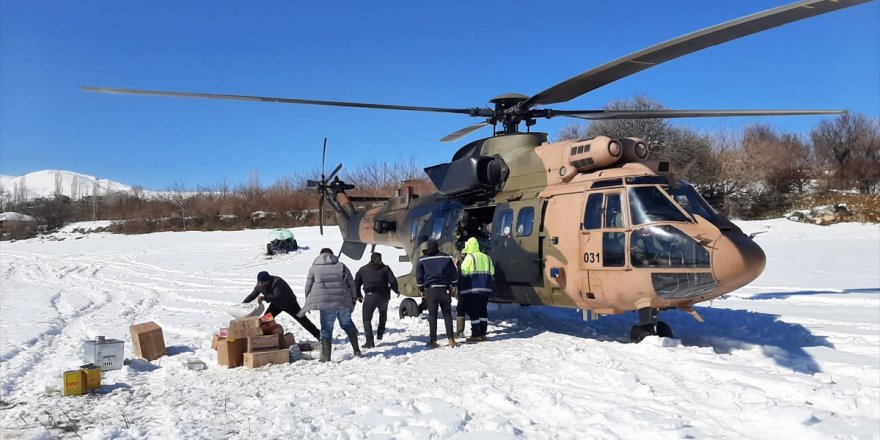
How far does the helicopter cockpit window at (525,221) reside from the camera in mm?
8766

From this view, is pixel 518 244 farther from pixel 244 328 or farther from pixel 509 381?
pixel 244 328

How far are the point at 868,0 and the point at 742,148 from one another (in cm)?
3680

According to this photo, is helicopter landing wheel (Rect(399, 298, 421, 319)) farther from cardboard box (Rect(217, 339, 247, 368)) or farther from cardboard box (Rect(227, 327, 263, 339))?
Answer: cardboard box (Rect(217, 339, 247, 368))

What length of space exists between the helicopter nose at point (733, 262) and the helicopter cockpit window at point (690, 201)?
0.44m

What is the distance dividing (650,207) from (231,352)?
18.6 feet

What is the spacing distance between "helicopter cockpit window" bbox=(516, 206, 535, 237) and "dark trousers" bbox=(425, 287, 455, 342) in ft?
4.73

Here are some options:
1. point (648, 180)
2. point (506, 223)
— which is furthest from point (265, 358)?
point (648, 180)

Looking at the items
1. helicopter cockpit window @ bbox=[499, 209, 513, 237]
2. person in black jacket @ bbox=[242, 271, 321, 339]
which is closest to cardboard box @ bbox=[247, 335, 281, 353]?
person in black jacket @ bbox=[242, 271, 321, 339]

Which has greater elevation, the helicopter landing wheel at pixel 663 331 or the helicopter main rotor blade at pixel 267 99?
the helicopter main rotor blade at pixel 267 99

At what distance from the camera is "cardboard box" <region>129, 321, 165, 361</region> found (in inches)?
313

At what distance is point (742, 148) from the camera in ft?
124

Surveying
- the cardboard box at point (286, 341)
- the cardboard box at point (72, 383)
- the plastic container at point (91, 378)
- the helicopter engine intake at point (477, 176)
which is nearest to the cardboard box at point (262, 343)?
the cardboard box at point (286, 341)

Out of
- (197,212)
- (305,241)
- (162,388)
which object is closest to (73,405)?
(162,388)

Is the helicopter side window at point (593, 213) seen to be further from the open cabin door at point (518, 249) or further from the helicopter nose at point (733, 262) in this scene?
the helicopter nose at point (733, 262)
